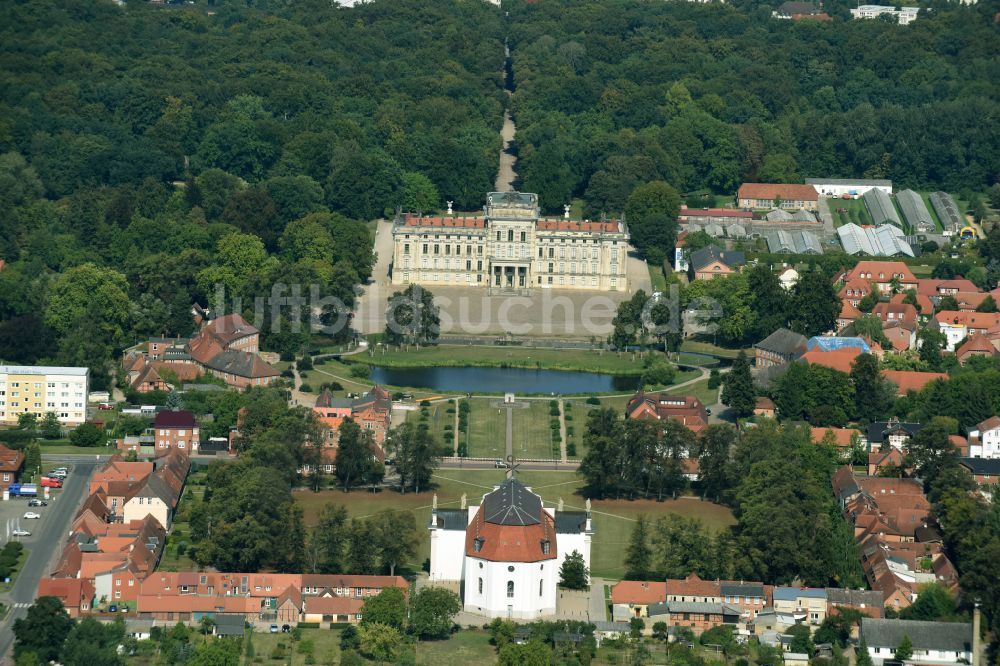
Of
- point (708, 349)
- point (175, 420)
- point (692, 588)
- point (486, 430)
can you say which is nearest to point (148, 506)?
point (175, 420)

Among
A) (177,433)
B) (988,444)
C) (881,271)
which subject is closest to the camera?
(988,444)

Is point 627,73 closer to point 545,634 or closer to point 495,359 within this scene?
point 495,359

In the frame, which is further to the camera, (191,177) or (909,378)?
(191,177)

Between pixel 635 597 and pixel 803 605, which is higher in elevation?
pixel 635 597

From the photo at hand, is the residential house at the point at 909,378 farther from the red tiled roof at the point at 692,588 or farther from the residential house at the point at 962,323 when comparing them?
the red tiled roof at the point at 692,588

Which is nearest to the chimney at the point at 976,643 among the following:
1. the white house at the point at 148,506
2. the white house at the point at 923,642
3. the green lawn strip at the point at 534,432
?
the white house at the point at 923,642

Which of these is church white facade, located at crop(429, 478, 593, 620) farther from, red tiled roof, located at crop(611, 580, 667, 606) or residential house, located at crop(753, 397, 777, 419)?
residential house, located at crop(753, 397, 777, 419)

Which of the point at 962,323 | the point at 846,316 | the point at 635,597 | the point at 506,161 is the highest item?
the point at 506,161

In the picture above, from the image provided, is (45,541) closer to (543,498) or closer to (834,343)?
(543,498)
